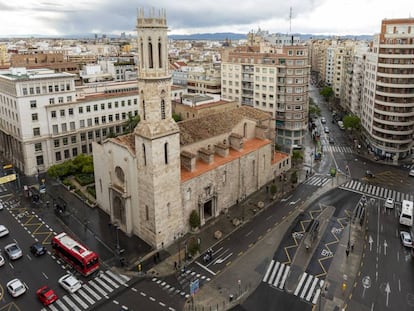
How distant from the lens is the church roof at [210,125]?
69.2m

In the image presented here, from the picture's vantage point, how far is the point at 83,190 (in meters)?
79.4

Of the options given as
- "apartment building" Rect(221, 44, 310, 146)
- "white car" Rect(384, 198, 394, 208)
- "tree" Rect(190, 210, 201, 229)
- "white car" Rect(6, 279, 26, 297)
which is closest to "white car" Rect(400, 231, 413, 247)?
"white car" Rect(384, 198, 394, 208)

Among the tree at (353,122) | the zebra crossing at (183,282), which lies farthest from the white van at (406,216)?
the tree at (353,122)

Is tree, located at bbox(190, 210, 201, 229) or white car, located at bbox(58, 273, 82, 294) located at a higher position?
tree, located at bbox(190, 210, 201, 229)

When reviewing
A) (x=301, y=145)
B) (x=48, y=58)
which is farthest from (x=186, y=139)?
(x=48, y=58)

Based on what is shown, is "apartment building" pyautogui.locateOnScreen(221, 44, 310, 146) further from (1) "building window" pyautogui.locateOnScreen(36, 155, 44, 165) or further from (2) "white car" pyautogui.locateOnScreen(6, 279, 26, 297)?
(2) "white car" pyautogui.locateOnScreen(6, 279, 26, 297)

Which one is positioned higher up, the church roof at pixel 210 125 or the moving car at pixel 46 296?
the church roof at pixel 210 125

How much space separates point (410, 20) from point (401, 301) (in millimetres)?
73301

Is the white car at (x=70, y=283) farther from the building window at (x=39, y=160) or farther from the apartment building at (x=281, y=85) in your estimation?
the apartment building at (x=281, y=85)

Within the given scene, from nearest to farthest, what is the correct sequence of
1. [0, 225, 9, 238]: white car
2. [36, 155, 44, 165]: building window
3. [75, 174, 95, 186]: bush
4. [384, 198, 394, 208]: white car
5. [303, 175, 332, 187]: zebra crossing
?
[0, 225, 9, 238]: white car < [384, 198, 394, 208]: white car < [75, 174, 95, 186]: bush < [303, 175, 332, 187]: zebra crossing < [36, 155, 44, 165]: building window

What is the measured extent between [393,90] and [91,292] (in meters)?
87.0

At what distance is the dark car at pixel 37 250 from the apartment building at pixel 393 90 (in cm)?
8596

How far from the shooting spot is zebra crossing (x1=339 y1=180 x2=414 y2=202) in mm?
76688

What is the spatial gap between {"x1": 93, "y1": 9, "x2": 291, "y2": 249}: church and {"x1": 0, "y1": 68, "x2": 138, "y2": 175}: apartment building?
2804cm
